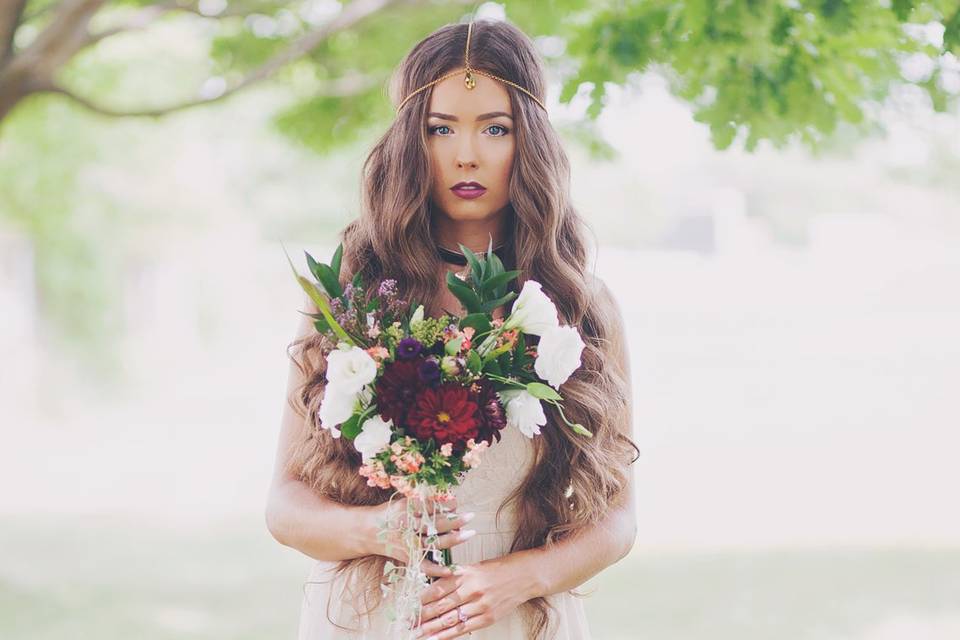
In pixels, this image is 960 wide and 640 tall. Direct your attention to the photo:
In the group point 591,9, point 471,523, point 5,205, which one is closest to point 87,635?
point 5,205

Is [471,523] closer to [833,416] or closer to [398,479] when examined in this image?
[398,479]

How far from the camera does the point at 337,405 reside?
190 cm

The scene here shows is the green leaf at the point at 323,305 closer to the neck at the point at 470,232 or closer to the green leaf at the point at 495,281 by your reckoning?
the green leaf at the point at 495,281

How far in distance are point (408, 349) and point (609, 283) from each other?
1401 cm

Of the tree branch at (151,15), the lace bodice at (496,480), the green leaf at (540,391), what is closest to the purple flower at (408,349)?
the green leaf at (540,391)

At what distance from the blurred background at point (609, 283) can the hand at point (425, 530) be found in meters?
0.86

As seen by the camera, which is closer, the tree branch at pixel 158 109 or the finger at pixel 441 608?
the finger at pixel 441 608

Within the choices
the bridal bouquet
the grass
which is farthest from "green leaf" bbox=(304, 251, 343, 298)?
the grass

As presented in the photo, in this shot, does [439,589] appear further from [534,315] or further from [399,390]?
[534,315]

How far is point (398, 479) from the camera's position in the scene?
1.88 m

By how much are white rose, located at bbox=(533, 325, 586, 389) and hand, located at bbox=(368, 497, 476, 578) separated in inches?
11.6

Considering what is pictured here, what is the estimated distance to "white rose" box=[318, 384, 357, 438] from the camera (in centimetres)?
188

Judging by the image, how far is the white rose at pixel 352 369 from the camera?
186cm

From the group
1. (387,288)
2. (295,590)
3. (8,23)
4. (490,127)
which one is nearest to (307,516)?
(387,288)
